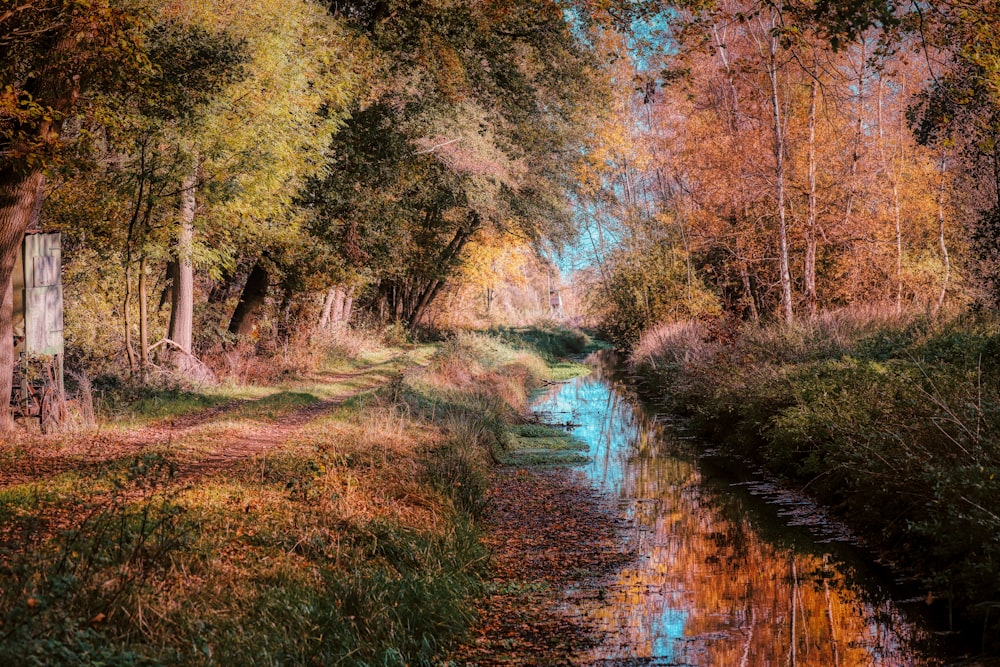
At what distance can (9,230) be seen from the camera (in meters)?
10.2

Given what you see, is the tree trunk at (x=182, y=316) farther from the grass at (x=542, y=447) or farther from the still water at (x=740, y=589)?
the still water at (x=740, y=589)

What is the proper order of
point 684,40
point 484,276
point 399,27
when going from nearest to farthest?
point 684,40 → point 399,27 → point 484,276

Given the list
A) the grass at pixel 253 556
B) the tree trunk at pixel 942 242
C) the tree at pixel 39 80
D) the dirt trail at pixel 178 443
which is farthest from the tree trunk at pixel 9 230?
the tree trunk at pixel 942 242

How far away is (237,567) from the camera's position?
19.1ft

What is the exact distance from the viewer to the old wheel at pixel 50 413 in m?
10.9

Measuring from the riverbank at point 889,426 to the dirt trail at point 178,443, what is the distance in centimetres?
659

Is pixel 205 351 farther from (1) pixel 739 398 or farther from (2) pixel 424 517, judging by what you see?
(2) pixel 424 517

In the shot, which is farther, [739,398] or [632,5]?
[739,398]

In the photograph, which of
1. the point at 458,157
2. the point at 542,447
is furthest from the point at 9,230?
the point at 458,157

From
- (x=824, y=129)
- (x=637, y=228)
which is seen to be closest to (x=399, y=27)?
(x=824, y=129)

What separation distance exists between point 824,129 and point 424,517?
803 inches

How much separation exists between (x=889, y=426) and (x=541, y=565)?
3.98m

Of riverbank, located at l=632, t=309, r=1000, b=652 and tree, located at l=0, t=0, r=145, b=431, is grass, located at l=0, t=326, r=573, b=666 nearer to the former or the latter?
tree, located at l=0, t=0, r=145, b=431

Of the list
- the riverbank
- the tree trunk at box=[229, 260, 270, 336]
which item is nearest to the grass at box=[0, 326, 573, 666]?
the riverbank
